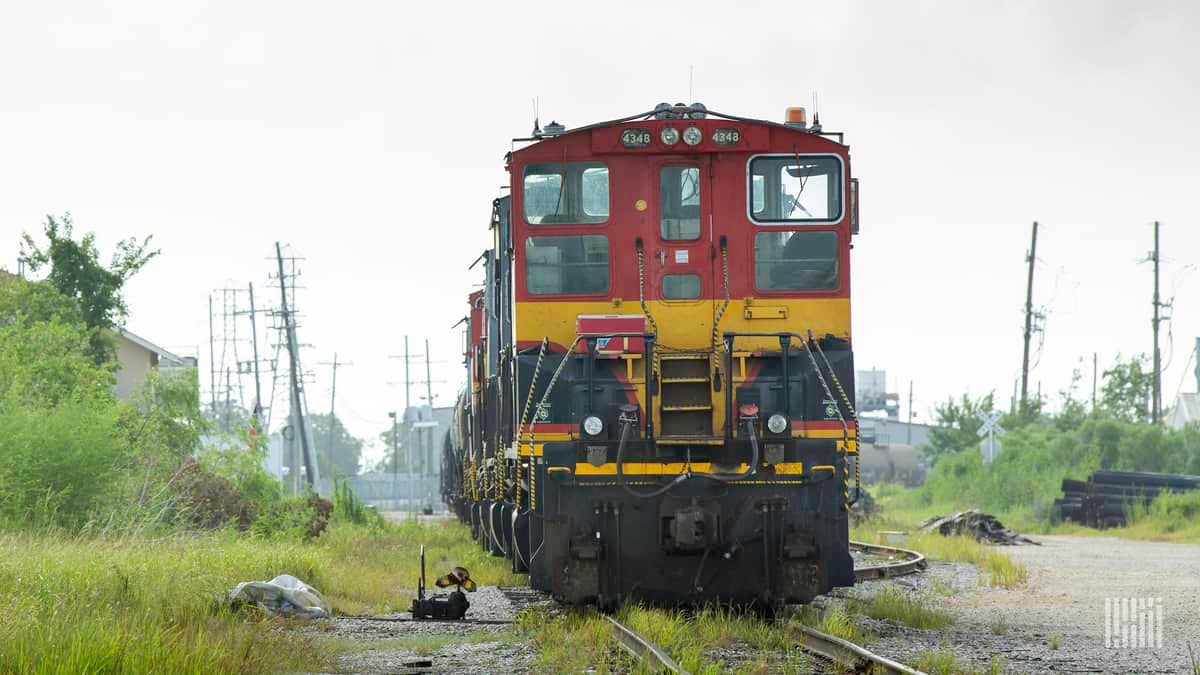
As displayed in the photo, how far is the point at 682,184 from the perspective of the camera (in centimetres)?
1273

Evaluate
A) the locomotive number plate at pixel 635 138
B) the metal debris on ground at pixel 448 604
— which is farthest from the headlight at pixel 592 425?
the locomotive number plate at pixel 635 138

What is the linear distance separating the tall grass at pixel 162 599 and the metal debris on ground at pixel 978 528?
11493 mm

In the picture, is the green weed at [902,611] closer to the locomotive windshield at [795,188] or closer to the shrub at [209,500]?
the locomotive windshield at [795,188]

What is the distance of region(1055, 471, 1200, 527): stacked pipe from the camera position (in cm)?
3162

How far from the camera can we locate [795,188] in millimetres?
12547

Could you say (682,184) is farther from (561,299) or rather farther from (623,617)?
(623,617)

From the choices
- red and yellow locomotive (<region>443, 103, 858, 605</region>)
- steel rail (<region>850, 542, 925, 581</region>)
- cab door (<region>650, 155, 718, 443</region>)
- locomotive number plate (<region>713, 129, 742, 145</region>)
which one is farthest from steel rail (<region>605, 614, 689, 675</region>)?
steel rail (<region>850, 542, 925, 581</region>)

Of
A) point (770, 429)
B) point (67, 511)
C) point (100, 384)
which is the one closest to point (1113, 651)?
point (770, 429)

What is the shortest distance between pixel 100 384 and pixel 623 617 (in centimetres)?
2077

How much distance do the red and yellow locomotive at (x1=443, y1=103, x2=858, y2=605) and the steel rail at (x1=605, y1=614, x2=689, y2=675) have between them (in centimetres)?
94

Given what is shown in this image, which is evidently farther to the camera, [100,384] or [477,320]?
[100,384]

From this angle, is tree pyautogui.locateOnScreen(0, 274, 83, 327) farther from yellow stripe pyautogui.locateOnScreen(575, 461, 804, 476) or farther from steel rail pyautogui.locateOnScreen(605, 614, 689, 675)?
steel rail pyautogui.locateOnScreen(605, 614, 689, 675)

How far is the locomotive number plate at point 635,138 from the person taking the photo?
12.6 m

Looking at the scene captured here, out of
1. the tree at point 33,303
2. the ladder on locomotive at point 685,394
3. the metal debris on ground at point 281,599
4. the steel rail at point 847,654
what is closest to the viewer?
the steel rail at point 847,654
